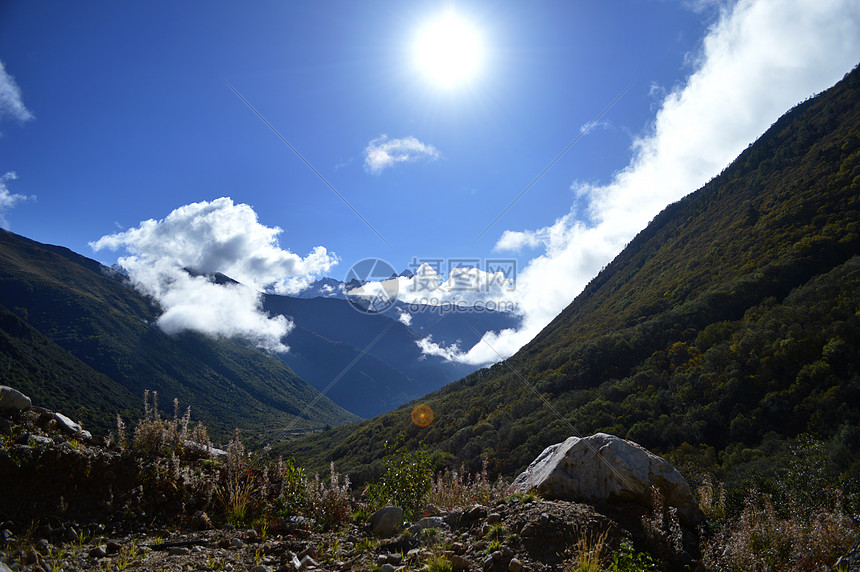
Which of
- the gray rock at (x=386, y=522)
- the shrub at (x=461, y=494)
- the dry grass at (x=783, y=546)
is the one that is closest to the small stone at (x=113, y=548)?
the gray rock at (x=386, y=522)

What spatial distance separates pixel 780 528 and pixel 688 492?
1.46 m

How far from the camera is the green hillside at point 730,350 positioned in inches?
997

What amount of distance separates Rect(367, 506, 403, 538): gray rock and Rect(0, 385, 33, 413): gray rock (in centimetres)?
563

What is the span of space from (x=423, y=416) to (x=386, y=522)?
52.6m

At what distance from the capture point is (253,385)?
622 feet

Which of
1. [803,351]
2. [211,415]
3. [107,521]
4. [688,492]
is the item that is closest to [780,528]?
[688,492]

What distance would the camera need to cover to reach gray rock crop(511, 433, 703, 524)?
6.52 meters

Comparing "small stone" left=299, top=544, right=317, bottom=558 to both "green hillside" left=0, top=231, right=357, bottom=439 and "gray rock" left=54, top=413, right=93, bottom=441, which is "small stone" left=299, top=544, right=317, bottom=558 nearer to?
"gray rock" left=54, top=413, right=93, bottom=441

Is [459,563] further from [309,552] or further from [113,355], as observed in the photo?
[113,355]

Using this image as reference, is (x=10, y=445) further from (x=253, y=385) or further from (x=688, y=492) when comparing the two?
(x=253, y=385)

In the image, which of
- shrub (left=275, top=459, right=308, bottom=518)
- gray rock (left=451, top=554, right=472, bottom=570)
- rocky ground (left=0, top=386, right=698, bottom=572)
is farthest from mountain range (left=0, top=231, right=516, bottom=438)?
gray rock (left=451, top=554, right=472, bottom=570)

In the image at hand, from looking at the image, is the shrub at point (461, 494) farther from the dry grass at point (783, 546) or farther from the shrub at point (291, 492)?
the dry grass at point (783, 546)

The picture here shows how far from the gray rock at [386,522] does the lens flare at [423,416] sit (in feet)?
156

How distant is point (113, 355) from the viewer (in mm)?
147125
